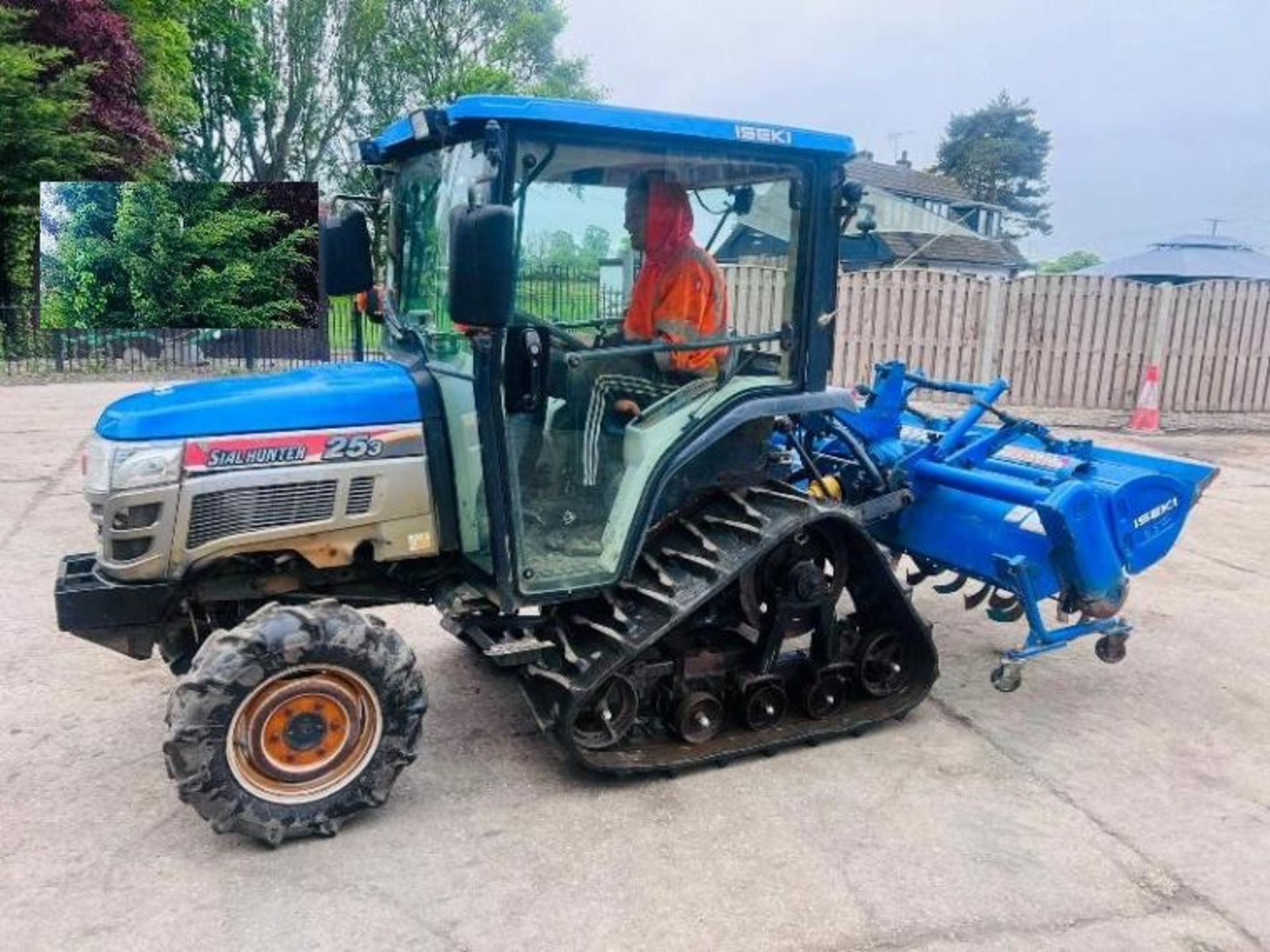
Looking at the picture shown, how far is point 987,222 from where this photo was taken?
150 feet

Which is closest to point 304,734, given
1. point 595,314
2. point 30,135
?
point 595,314

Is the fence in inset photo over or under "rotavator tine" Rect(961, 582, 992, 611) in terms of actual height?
over

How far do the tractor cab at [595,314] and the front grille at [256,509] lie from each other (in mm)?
484

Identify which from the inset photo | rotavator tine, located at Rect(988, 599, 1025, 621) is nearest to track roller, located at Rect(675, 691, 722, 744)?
rotavator tine, located at Rect(988, 599, 1025, 621)

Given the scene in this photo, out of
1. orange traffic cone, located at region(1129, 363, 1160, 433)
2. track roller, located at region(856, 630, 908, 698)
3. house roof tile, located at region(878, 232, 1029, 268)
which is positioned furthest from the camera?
house roof tile, located at region(878, 232, 1029, 268)

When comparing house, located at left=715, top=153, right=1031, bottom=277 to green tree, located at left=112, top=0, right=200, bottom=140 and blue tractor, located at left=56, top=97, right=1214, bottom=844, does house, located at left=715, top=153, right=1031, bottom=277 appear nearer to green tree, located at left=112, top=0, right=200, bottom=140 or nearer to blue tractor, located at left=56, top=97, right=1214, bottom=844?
blue tractor, located at left=56, top=97, right=1214, bottom=844

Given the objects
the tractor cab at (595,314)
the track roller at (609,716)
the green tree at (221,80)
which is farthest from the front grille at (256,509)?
the green tree at (221,80)

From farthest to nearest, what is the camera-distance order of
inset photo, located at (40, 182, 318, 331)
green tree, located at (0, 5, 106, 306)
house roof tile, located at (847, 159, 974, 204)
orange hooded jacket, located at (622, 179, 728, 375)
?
1. house roof tile, located at (847, 159, 974, 204)
2. inset photo, located at (40, 182, 318, 331)
3. green tree, located at (0, 5, 106, 306)
4. orange hooded jacket, located at (622, 179, 728, 375)

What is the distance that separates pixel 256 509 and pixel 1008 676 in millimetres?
2942

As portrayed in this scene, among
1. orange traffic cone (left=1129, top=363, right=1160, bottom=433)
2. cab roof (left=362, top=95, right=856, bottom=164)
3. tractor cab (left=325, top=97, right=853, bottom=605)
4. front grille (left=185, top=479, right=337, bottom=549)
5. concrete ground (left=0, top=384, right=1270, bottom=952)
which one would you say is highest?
cab roof (left=362, top=95, right=856, bottom=164)

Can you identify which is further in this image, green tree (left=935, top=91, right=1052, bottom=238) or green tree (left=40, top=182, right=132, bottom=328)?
green tree (left=935, top=91, right=1052, bottom=238)

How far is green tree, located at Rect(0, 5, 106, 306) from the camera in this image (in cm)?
1606

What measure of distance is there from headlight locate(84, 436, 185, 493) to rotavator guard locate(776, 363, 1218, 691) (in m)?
2.37

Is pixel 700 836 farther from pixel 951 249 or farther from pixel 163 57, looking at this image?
pixel 951 249
